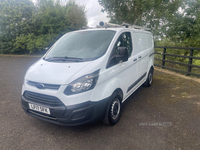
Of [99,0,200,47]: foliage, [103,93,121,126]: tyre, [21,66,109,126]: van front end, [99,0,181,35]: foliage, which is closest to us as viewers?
[21,66,109,126]: van front end

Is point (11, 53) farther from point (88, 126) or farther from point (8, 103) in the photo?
point (88, 126)

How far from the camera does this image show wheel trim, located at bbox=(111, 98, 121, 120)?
287cm

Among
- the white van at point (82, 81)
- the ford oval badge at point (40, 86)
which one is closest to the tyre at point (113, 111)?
the white van at point (82, 81)

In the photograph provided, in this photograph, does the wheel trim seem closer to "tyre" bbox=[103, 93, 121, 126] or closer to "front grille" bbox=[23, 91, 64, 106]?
"tyre" bbox=[103, 93, 121, 126]

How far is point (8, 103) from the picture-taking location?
4004mm

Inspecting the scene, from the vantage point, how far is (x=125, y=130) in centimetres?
282

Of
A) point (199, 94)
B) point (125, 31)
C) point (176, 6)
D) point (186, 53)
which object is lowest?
point (199, 94)

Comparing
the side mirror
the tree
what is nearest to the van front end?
the side mirror

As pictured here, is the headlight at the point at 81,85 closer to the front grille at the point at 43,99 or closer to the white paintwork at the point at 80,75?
→ the white paintwork at the point at 80,75

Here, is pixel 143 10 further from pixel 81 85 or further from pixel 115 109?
pixel 81 85

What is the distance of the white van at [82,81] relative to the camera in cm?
233

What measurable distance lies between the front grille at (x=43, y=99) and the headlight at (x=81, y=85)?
213 mm

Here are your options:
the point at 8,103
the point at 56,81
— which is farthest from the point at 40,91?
the point at 8,103

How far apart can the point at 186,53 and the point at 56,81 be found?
27.4ft
